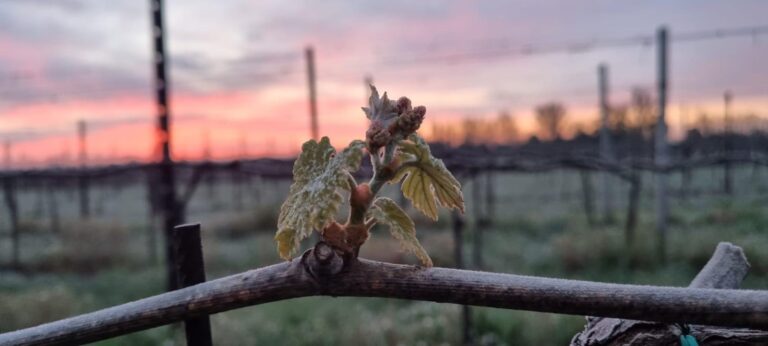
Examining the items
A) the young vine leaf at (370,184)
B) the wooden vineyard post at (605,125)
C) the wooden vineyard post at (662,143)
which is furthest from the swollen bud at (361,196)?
the wooden vineyard post at (605,125)

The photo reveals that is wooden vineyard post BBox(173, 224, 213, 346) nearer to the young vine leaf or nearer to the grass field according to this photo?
the young vine leaf

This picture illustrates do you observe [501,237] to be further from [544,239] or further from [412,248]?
[412,248]

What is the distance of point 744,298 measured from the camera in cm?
61

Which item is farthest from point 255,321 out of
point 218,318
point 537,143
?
point 537,143

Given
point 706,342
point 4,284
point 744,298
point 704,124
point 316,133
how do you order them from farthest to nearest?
point 704,124 → point 316,133 → point 4,284 → point 706,342 → point 744,298

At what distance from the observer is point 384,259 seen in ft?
25.6

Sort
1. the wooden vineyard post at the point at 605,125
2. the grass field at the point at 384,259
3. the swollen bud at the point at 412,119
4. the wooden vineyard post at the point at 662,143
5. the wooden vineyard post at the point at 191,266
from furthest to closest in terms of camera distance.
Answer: the wooden vineyard post at the point at 605,125 < the wooden vineyard post at the point at 662,143 < the grass field at the point at 384,259 < the wooden vineyard post at the point at 191,266 < the swollen bud at the point at 412,119

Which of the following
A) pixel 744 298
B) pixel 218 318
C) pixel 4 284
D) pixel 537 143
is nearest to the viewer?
pixel 744 298

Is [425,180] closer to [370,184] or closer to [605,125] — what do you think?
[370,184]

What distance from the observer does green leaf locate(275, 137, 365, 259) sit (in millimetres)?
610

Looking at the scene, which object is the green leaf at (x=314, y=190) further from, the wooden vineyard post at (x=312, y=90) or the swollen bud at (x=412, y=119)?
the wooden vineyard post at (x=312, y=90)

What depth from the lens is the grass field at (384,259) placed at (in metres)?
5.14

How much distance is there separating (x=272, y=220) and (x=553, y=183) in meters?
16.5

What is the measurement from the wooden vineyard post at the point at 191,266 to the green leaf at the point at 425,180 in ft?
1.22
